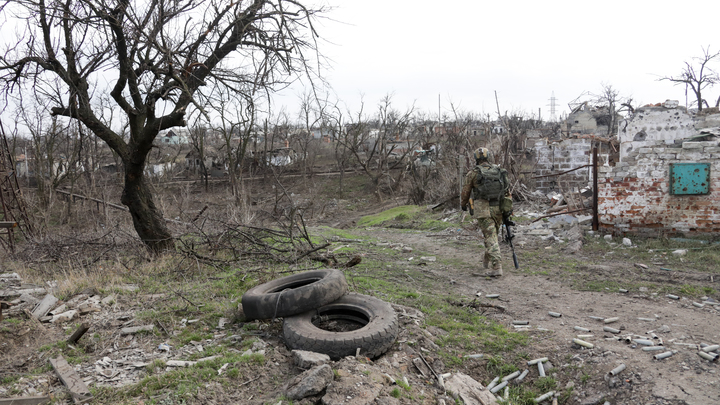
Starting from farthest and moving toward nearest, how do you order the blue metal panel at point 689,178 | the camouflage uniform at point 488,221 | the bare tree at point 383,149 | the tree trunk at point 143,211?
the bare tree at point 383,149
the tree trunk at point 143,211
the blue metal panel at point 689,178
the camouflage uniform at point 488,221

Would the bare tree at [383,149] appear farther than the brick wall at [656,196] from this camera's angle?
Yes

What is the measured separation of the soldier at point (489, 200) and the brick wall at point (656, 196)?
303cm

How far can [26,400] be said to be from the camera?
290 centimetres

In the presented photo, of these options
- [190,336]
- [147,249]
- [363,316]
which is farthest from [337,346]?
[147,249]

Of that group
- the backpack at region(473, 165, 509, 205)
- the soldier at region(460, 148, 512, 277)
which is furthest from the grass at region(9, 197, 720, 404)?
the backpack at region(473, 165, 509, 205)

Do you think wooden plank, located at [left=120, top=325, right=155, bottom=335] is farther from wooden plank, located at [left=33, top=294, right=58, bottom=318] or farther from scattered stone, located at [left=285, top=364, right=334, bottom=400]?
scattered stone, located at [left=285, top=364, right=334, bottom=400]

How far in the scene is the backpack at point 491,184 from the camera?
7125 mm

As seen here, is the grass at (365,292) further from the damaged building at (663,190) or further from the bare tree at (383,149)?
the bare tree at (383,149)

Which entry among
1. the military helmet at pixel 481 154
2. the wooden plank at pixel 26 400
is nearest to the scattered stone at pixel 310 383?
the wooden plank at pixel 26 400

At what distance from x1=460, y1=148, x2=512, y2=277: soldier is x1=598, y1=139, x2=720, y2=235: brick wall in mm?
3027

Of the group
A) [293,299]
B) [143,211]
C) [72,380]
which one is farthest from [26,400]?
[143,211]

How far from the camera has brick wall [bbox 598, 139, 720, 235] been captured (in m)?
8.02

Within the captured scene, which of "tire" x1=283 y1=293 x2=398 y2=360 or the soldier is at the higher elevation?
the soldier

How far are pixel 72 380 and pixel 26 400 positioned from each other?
1.09 ft
